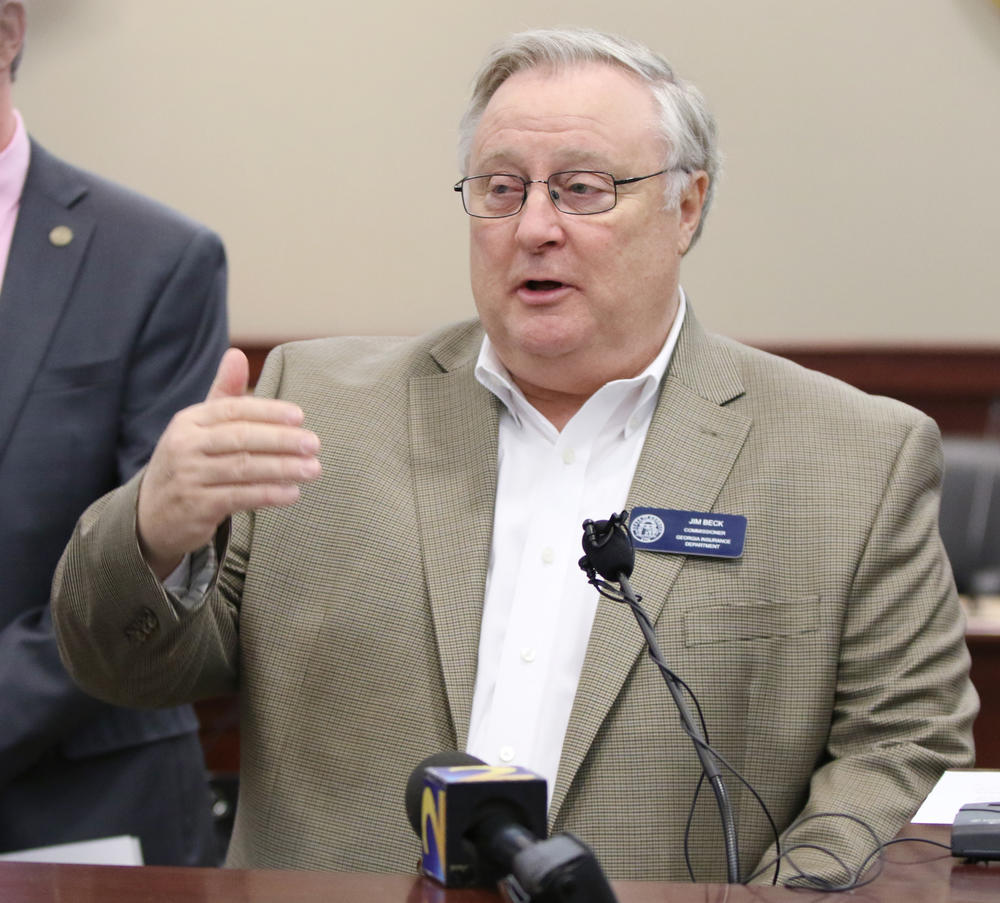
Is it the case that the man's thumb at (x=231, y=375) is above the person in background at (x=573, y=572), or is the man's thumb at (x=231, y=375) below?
above

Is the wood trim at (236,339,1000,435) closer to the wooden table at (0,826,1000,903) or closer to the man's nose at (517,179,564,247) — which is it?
the man's nose at (517,179,564,247)

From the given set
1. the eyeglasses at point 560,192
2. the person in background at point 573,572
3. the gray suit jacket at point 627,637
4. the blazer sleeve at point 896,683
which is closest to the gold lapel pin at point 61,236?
the person in background at point 573,572

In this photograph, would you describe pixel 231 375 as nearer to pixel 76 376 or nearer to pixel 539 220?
pixel 539 220

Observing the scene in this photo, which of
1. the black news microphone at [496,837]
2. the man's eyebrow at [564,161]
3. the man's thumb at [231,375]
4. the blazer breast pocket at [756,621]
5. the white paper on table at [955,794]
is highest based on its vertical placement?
the man's eyebrow at [564,161]

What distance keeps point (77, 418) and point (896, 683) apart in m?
1.22

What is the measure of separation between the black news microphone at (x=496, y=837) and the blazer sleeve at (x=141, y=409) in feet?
3.30

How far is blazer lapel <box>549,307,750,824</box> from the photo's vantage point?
1585mm

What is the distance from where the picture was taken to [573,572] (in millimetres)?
1696

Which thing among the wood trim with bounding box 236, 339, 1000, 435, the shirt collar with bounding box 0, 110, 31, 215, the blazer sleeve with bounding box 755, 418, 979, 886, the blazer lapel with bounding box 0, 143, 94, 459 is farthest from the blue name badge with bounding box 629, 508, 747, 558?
the wood trim with bounding box 236, 339, 1000, 435

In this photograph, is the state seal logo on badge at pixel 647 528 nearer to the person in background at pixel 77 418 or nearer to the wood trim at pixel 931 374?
the person in background at pixel 77 418

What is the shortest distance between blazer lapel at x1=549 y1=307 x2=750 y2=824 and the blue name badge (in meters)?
0.01

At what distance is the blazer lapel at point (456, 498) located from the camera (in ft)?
5.36

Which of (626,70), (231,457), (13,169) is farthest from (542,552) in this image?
(13,169)

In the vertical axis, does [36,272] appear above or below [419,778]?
above
